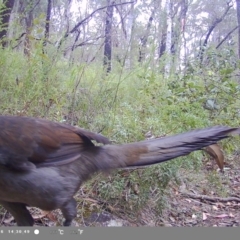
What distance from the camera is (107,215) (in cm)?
252

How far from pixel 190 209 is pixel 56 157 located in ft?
4.40

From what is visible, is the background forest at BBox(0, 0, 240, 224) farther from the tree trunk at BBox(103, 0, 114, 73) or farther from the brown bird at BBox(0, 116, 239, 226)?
the brown bird at BBox(0, 116, 239, 226)

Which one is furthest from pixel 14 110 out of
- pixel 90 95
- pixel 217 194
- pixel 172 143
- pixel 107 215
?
pixel 217 194

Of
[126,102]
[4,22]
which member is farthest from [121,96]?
[4,22]

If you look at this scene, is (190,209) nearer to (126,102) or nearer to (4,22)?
(126,102)

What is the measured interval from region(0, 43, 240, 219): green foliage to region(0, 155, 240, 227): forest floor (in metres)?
0.10

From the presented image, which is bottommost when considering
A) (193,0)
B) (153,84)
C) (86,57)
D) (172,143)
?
(172,143)

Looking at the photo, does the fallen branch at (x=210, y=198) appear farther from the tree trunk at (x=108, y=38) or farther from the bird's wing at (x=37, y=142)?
the tree trunk at (x=108, y=38)

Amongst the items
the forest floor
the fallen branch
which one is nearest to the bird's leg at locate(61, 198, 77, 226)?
the forest floor

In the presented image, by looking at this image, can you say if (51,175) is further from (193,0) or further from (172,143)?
(193,0)

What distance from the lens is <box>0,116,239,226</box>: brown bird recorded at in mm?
1829

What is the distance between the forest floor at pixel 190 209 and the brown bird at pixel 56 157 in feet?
1.51

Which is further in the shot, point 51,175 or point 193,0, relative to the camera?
point 193,0

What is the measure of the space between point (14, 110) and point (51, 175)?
3.88 feet
